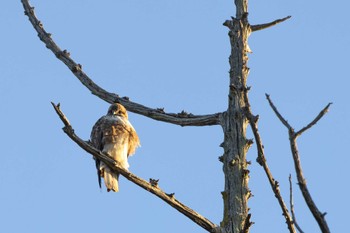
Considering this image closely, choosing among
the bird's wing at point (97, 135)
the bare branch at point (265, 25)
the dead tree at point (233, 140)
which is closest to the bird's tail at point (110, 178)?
the bird's wing at point (97, 135)

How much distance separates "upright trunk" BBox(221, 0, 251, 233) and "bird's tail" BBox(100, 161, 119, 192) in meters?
2.01

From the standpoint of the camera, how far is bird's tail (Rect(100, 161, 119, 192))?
7070 millimetres

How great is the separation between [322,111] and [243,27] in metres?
2.53

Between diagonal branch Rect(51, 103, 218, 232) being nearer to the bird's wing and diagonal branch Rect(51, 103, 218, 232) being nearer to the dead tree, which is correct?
the dead tree

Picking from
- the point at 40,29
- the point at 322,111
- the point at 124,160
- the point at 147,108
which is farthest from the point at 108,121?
the point at 322,111

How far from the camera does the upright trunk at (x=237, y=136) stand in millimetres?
4926

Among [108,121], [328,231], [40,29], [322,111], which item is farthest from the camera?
[108,121]

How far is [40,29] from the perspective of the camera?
283 inches

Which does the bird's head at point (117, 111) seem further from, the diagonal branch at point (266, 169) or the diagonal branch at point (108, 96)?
the diagonal branch at point (266, 169)

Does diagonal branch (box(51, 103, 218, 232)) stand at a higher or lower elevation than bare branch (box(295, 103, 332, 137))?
higher

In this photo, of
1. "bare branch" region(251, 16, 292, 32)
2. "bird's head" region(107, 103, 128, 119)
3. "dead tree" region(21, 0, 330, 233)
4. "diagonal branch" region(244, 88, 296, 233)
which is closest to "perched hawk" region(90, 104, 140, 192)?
"bird's head" region(107, 103, 128, 119)

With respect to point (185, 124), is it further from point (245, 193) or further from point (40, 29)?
point (40, 29)

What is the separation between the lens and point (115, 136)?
25.1ft

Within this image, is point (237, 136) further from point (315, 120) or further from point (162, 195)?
point (315, 120)
